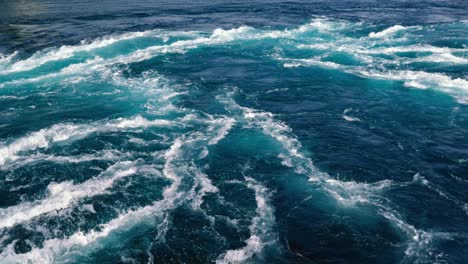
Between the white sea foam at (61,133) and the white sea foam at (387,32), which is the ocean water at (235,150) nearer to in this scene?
the white sea foam at (61,133)

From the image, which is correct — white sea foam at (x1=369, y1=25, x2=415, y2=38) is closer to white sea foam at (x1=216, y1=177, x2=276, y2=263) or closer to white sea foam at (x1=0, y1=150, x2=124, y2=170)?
white sea foam at (x1=216, y1=177, x2=276, y2=263)

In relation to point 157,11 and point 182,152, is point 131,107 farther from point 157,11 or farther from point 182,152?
point 157,11

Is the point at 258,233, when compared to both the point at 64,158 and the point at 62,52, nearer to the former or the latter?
the point at 64,158

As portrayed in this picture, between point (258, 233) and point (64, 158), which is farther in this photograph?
point (64, 158)

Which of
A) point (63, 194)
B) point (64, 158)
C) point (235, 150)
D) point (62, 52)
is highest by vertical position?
point (62, 52)

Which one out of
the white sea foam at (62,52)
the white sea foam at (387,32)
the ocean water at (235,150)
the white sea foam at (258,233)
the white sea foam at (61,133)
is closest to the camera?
the white sea foam at (258,233)

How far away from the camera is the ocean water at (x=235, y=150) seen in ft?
79.8

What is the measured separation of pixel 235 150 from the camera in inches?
1352

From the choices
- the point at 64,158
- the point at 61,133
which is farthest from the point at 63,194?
the point at 61,133

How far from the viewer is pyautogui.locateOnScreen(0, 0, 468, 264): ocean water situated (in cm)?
2431

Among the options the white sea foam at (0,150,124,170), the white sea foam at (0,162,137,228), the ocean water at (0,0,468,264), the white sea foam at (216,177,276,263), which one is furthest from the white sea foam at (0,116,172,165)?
the white sea foam at (216,177,276,263)

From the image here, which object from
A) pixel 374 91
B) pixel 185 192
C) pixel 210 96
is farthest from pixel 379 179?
pixel 210 96

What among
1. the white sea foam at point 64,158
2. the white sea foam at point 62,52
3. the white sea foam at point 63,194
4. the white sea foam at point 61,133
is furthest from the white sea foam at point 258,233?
the white sea foam at point 62,52

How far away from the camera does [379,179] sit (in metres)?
30.0
